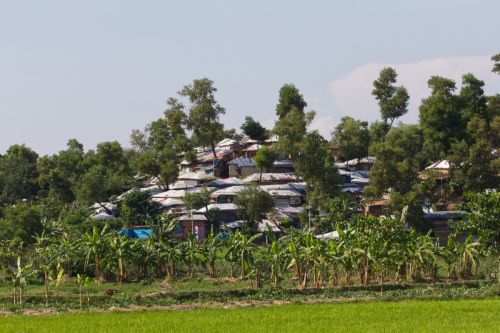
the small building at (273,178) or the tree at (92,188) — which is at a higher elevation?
the small building at (273,178)

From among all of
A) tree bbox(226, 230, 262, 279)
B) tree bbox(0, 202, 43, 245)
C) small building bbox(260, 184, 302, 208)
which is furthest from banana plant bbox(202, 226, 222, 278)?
small building bbox(260, 184, 302, 208)

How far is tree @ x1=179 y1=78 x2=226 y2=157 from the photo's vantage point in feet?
190

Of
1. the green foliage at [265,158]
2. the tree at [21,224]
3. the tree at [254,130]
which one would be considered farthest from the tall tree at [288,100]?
the tree at [21,224]

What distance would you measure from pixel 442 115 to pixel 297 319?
3239 centimetres

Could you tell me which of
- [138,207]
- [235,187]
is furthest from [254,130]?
[138,207]

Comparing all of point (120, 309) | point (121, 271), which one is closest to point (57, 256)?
point (121, 271)

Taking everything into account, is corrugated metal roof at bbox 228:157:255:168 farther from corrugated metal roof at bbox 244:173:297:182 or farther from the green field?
the green field

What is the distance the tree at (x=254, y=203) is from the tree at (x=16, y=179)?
2068 cm

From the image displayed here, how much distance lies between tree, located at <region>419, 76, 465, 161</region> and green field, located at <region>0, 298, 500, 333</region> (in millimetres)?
28111

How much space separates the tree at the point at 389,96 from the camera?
56750 millimetres

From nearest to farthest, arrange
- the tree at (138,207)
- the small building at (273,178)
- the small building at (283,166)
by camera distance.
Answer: the tree at (138,207) → the small building at (273,178) → the small building at (283,166)

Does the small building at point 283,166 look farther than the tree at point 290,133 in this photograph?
Yes

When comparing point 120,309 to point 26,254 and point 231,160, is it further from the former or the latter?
point 231,160

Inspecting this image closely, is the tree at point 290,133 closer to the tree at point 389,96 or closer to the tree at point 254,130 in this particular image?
the tree at point 389,96
